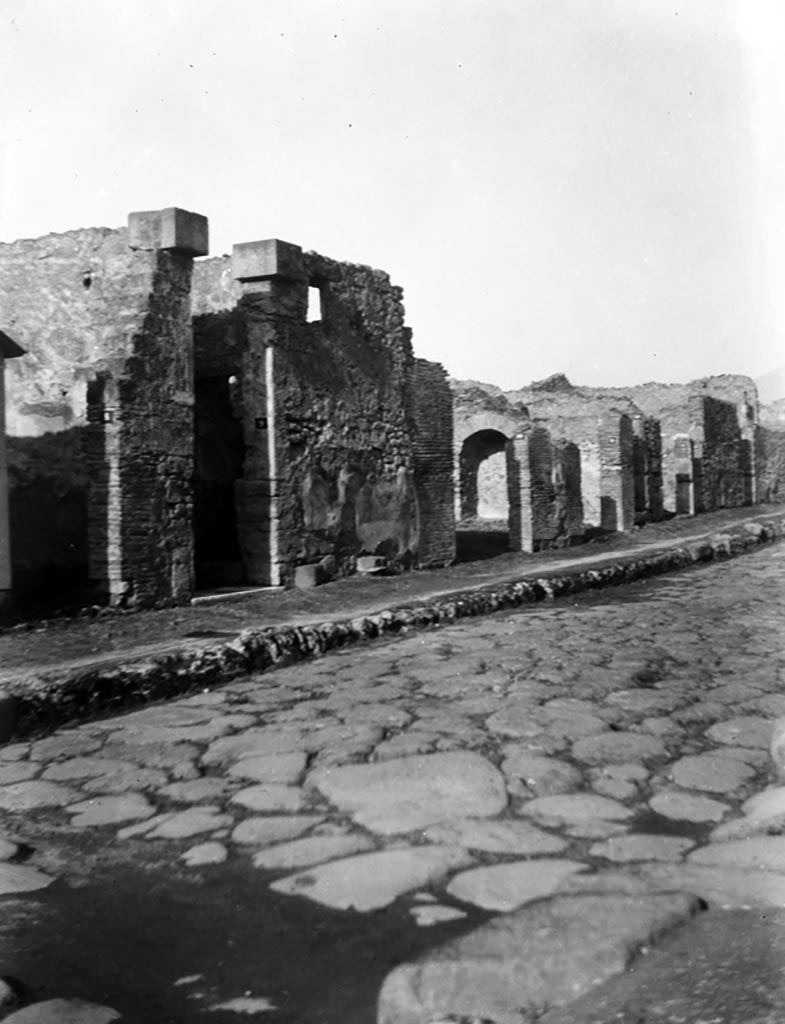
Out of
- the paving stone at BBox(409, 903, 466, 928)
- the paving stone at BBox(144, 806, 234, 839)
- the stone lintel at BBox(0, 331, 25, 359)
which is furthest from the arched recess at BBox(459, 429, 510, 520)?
the paving stone at BBox(409, 903, 466, 928)

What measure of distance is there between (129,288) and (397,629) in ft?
14.8

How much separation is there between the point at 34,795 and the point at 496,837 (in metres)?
1.89

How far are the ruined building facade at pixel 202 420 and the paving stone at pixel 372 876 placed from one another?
19.5 ft

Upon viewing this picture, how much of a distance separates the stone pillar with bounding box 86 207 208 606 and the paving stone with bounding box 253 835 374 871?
6589 millimetres

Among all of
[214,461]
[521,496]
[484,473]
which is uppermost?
[484,473]

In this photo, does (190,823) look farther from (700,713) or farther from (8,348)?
(8,348)

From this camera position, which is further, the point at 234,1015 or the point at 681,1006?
the point at 234,1015

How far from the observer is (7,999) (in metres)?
2.36

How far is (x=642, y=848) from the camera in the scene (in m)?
3.16

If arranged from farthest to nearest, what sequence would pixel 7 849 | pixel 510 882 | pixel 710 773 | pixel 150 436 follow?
pixel 150 436
pixel 710 773
pixel 7 849
pixel 510 882

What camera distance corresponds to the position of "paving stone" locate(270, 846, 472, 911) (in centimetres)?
290

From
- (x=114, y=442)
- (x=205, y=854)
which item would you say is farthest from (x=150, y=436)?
(x=205, y=854)

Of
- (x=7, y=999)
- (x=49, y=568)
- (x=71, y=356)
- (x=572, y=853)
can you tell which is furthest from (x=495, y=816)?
(x=71, y=356)

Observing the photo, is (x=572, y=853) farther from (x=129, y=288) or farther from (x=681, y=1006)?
(x=129, y=288)
